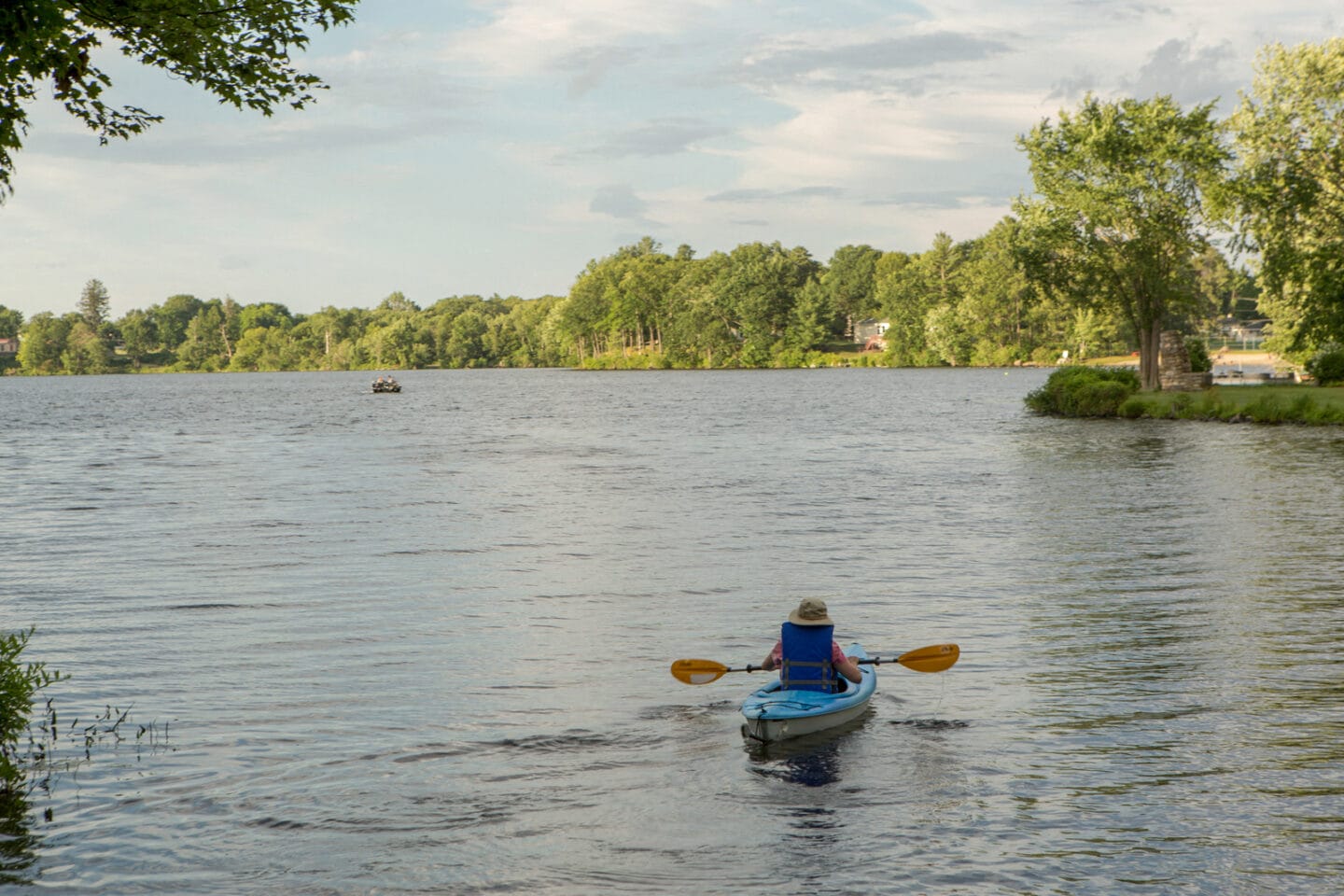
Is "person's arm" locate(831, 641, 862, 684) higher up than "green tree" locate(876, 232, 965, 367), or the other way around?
"green tree" locate(876, 232, 965, 367)

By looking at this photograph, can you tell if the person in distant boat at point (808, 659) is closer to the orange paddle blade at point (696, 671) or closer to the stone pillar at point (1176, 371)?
the orange paddle blade at point (696, 671)

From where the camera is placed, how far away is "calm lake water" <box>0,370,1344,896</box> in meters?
9.31

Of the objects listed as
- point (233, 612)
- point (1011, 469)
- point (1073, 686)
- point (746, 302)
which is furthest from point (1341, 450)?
point (746, 302)

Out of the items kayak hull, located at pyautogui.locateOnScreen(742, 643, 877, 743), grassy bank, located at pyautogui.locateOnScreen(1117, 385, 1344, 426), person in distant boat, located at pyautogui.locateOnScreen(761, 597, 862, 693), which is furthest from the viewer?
grassy bank, located at pyautogui.locateOnScreen(1117, 385, 1344, 426)

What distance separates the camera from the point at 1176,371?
6944cm

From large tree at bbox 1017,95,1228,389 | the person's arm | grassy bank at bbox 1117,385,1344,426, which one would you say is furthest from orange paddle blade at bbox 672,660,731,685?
large tree at bbox 1017,95,1228,389

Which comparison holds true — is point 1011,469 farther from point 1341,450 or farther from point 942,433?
point 942,433

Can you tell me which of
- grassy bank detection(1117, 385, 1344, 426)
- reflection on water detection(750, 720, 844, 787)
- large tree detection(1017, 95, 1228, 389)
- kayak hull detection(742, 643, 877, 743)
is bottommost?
reflection on water detection(750, 720, 844, 787)

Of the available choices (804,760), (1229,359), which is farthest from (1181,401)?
(1229,359)

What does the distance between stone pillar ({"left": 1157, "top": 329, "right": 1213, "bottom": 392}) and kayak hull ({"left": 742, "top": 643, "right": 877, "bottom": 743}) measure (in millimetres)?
61317

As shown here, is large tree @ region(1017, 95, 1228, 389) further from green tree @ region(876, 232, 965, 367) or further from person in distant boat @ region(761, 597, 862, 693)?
green tree @ region(876, 232, 965, 367)

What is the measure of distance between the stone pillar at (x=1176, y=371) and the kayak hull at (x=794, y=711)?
61317mm

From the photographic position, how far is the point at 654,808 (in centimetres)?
1039

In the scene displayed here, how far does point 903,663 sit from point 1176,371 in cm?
6156
